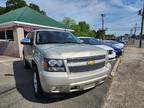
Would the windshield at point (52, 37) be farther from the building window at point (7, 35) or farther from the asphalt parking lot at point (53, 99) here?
the building window at point (7, 35)

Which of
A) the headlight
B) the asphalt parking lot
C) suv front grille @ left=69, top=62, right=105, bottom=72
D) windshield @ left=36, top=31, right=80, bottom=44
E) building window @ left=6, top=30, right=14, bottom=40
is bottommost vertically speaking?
the asphalt parking lot

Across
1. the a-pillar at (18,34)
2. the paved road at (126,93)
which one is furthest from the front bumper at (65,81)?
the a-pillar at (18,34)

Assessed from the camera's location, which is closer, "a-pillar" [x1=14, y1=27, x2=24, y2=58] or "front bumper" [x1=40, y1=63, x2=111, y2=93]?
"front bumper" [x1=40, y1=63, x2=111, y2=93]

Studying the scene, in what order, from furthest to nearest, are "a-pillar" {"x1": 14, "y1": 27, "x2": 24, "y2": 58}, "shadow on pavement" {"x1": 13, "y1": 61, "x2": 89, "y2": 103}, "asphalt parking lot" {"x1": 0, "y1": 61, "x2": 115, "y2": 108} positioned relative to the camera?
"a-pillar" {"x1": 14, "y1": 27, "x2": 24, "y2": 58} < "shadow on pavement" {"x1": 13, "y1": 61, "x2": 89, "y2": 103} < "asphalt parking lot" {"x1": 0, "y1": 61, "x2": 115, "y2": 108}

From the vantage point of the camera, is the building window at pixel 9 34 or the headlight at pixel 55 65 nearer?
the headlight at pixel 55 65

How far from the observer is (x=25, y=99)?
14.2ft

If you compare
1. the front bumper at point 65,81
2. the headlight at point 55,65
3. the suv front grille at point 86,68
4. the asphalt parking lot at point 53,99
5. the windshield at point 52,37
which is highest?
the windshield at point 52,37

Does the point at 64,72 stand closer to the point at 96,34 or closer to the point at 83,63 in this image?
the point at 83,63

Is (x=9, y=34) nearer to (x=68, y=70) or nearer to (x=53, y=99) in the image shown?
(x=53, y=99)

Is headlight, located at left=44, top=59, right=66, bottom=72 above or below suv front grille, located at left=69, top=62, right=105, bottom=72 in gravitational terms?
above

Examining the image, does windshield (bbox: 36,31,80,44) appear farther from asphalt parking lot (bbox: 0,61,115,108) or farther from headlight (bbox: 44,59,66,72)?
asphalt parking lot (bbox: 0,61,115,108)

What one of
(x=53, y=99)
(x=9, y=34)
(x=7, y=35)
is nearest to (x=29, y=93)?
(x=53, y=99)

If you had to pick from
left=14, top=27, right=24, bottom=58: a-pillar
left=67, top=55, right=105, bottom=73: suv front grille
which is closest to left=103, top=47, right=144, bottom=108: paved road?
left=67, top=55, right=105, bottom=73: suv front grille

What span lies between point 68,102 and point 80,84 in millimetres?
717
